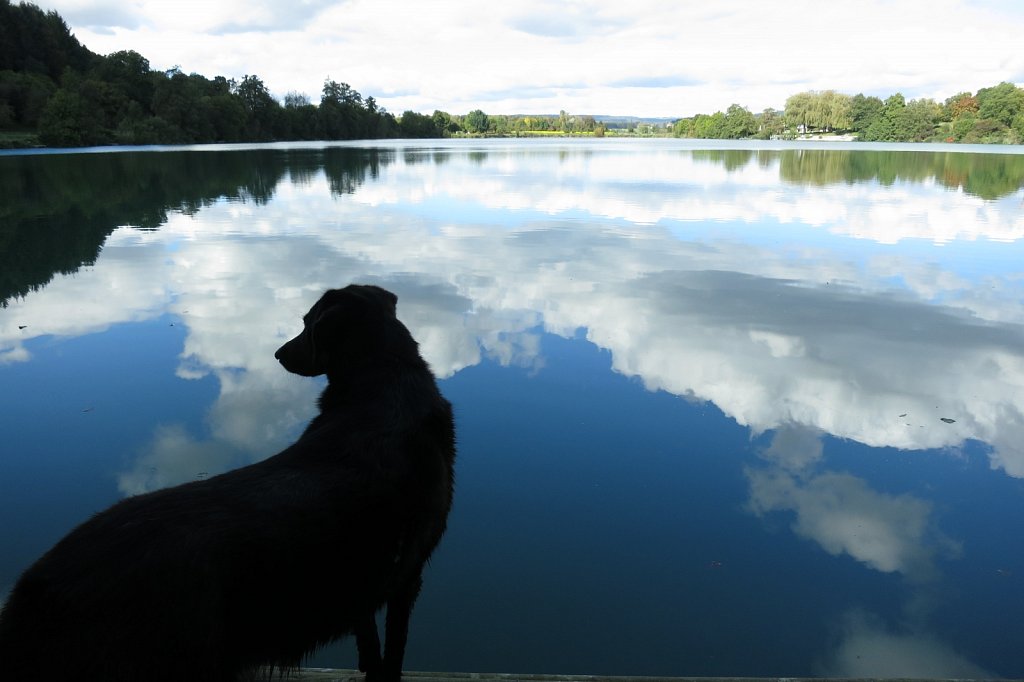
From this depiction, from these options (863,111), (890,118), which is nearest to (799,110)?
(863,111)

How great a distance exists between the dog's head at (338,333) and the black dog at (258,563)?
22 centimetres

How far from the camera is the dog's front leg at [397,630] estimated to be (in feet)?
9.78

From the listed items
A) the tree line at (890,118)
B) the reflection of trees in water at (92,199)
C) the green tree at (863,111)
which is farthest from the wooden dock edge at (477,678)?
the green tree at (863,111)

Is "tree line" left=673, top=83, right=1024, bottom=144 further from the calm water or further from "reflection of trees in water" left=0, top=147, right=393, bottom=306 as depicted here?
the calm water

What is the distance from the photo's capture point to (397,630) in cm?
303

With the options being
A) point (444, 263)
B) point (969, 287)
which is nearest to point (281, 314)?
point (444, 263)

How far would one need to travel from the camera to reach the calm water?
4.24m

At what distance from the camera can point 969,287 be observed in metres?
12.4

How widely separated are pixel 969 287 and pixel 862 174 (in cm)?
3065

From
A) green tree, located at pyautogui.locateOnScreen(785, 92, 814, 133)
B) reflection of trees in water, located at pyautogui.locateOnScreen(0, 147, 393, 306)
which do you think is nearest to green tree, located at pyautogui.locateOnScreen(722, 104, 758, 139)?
green tree, located at pyautogui.locateOnScreen(785, 92, 814, 133)

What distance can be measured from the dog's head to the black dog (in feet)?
0.72

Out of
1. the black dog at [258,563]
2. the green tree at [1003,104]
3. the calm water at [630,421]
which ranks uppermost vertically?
the green tree at [1003,104]

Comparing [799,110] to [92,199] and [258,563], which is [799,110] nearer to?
[92,199]

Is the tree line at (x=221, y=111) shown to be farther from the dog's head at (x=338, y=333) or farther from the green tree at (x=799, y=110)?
the dog's head at (x=338, y=333)
